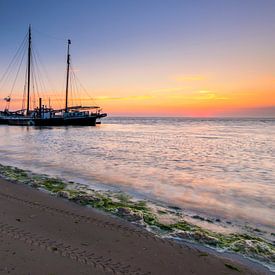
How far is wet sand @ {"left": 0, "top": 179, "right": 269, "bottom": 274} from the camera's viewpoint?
158 inches

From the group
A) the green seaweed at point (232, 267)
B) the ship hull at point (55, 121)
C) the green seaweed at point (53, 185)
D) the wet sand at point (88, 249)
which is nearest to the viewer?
the wet sand at point (88, 249)

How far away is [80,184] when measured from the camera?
35.6 feet

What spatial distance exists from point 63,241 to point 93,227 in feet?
2.94

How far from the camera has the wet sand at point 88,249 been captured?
13.2ft

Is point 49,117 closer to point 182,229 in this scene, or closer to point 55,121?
point 55,121

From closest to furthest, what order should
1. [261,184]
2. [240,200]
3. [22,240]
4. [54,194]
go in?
[22,240]
[54,194]
[240,200]
[261,184]

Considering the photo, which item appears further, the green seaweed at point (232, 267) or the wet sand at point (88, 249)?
the green seaweed at point (232, 267)

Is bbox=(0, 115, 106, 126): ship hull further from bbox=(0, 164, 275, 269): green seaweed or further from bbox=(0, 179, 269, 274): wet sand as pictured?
bbox=(0, 179, 269, 274): wet sand

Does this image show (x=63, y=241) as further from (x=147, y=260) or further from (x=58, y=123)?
(x=58, y=123)

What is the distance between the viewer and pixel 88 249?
4.60 metres

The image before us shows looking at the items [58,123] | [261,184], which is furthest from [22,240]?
[58,123]

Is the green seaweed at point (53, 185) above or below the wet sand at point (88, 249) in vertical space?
below

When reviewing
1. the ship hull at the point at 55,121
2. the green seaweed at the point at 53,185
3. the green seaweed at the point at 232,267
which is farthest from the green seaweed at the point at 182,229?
the ship hull at the point at 55,121

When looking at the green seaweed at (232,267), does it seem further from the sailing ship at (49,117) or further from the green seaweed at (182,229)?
the sailing ship at (49,117)
